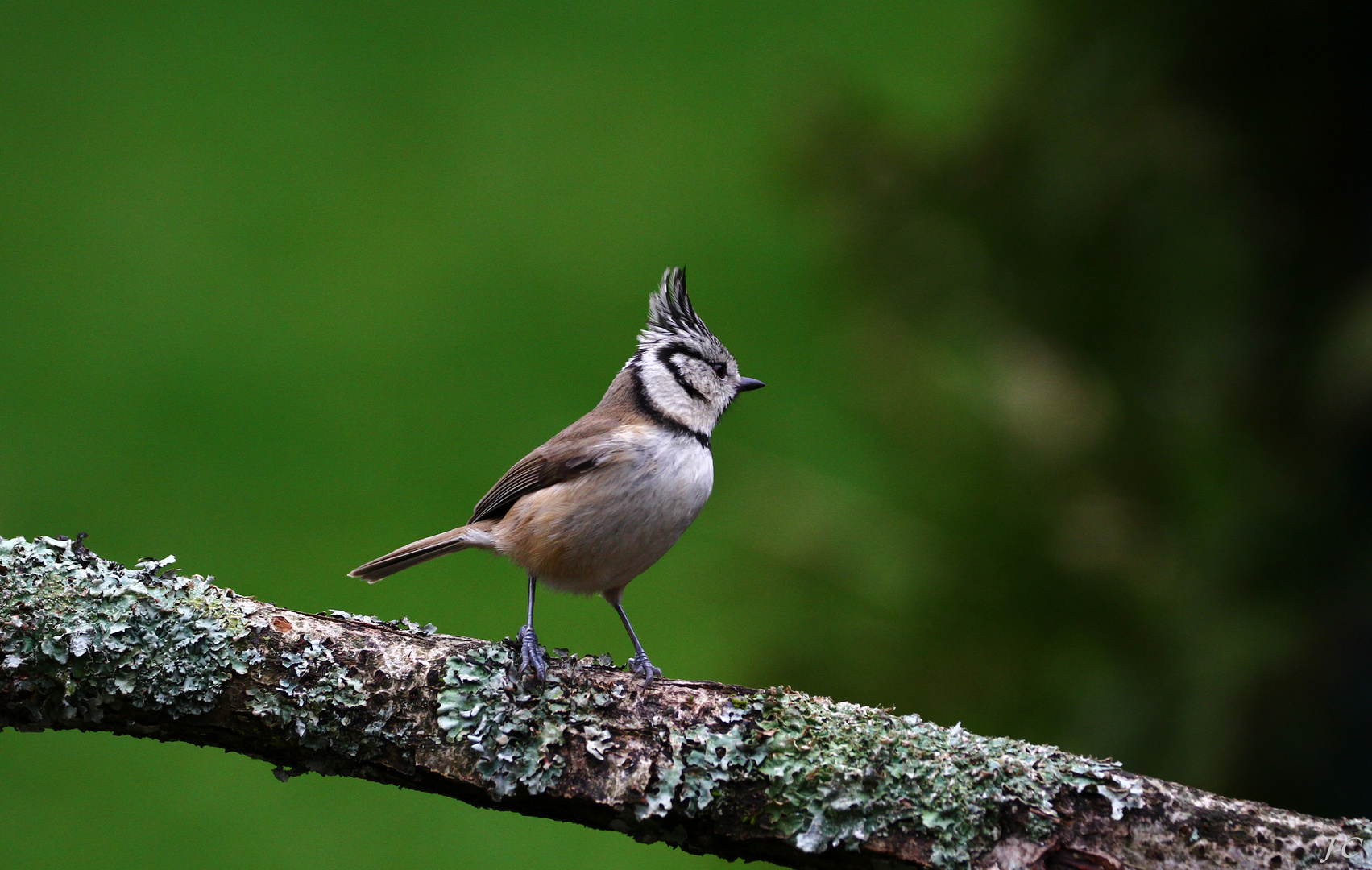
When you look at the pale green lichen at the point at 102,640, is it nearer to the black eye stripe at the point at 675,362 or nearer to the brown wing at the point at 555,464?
the brown wing at the point at 555,464

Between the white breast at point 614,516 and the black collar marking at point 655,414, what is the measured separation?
0.09 meters

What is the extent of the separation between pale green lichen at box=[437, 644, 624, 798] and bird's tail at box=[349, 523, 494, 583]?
2.09 feet

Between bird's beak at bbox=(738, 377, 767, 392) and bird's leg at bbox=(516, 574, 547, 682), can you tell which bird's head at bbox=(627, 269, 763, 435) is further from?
bird's leg at bbox=(516, 574, 547, 682)

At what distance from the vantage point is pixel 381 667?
1.69 meters

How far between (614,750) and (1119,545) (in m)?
1.23

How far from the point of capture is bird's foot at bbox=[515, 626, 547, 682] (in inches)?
69.3

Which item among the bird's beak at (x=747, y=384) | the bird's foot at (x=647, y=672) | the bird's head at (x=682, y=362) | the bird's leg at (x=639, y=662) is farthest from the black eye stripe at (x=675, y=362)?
the bird's foot at (x=647, y=672)

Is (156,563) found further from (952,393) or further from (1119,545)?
(1119,545)

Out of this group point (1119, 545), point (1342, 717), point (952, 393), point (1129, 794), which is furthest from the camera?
point (952, 393)

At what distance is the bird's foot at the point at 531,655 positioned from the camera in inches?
69.3

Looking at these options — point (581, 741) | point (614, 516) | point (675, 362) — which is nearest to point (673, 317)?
point (675, 362)

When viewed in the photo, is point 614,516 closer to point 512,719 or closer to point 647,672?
point 647,672

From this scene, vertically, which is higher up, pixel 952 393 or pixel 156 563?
pixel 952 393

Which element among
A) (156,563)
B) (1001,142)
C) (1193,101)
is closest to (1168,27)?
(1193,101)
